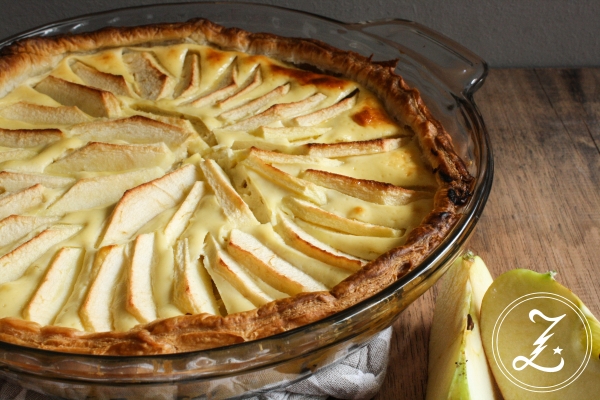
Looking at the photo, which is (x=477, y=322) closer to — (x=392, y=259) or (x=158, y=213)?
(x=392, y=259)

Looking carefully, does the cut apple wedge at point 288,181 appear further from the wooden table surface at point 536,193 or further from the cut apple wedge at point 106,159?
the wooden table surface at point 536,193

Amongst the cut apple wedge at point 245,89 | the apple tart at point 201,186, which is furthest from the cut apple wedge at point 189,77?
the cut apple wedge at point 245,89

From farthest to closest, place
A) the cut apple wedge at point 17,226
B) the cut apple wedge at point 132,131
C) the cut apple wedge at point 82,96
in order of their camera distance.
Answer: the cut apple wedge at point 82,96
the cut apple wedge at point 132,131
the cut apple wedge at point 17,226

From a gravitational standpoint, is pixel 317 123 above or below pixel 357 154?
above

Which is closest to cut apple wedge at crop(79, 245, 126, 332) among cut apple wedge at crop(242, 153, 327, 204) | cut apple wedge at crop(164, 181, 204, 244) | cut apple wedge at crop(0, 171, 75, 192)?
cut apple wedge at crop(164, 181, 204, 244)

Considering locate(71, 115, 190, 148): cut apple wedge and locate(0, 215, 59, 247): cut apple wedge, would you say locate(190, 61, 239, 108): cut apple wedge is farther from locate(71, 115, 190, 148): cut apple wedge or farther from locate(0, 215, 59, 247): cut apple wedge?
locate(0, 215, 59, 247): cut apple wedge

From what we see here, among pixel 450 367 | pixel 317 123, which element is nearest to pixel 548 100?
pixel 317 123
